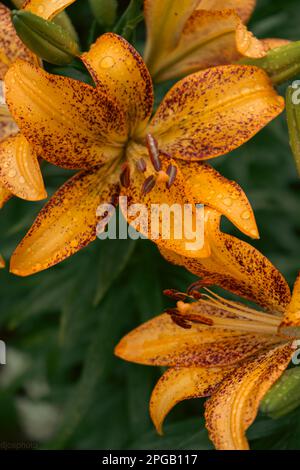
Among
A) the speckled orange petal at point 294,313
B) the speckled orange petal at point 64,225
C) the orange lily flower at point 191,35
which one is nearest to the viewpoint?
the speckled orange petal at point 294,313

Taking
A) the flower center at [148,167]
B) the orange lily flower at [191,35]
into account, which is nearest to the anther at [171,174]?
the flower center at [148,167]

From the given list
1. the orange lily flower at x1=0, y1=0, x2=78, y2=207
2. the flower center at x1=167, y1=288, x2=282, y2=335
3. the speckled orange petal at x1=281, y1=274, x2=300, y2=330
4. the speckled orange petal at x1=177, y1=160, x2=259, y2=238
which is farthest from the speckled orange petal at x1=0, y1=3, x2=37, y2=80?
the speckled orange petal at x1=281, y1=274, x2=300, y2=330

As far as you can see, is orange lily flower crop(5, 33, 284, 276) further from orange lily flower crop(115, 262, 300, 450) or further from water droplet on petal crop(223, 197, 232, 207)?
orange lily flower crop(115, 262, 300, 450)

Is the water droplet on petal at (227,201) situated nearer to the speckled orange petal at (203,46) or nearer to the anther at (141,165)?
the anther at (141,165)

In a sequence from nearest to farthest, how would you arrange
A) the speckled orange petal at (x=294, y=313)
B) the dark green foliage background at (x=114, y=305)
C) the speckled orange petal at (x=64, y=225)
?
1. the speckled orange petal at (x=294, y=313)
2. the speckled orange petal at (x=64, y=225)
3. the dark green foliage background at (x=114, y=305)

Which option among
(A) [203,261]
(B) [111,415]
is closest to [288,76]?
(A) [203,261]

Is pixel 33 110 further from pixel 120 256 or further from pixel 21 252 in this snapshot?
pixel 120 256

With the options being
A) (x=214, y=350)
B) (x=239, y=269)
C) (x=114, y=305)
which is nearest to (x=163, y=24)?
(x=239, y=269)
